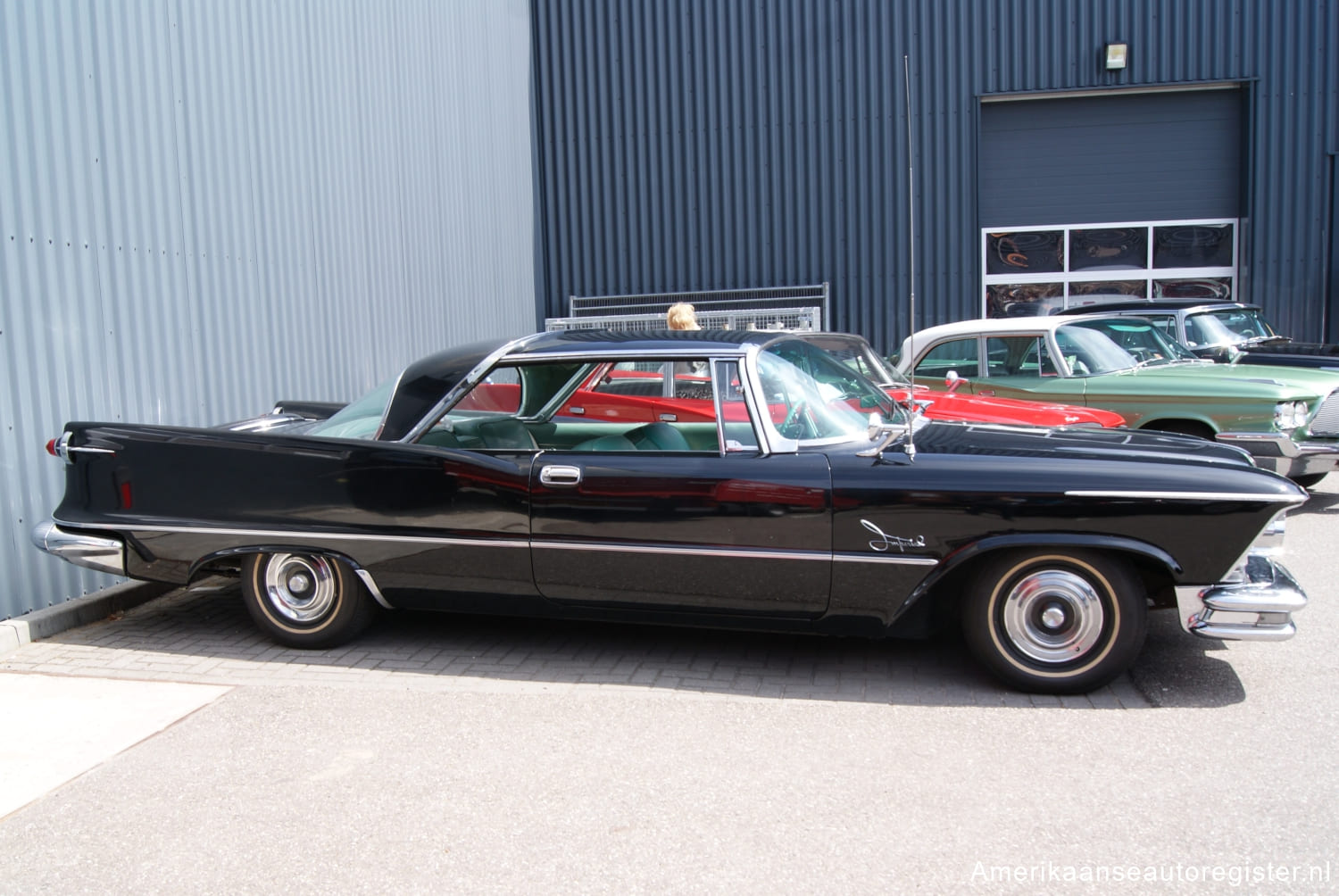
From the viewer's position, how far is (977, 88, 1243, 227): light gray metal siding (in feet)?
43.6

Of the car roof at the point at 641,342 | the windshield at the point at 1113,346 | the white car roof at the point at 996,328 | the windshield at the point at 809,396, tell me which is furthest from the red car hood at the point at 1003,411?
the car roof at the point at 641,342

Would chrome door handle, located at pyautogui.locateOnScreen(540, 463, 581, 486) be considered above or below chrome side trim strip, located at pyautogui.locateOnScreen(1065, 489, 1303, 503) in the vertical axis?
above

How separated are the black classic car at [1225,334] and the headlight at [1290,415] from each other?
6.41 ft

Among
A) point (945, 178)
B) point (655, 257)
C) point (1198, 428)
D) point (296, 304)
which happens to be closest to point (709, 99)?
point (655, 257)

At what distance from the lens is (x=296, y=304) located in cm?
804

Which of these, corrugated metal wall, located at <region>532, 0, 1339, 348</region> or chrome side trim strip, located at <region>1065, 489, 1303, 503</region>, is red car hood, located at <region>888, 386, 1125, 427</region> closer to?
chrome side trim strip, located at <region>1065, 489, 1303, 503</region>

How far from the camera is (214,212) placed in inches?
278

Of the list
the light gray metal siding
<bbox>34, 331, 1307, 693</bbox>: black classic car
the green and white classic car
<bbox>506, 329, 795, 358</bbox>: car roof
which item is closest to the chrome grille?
the green and white classic car

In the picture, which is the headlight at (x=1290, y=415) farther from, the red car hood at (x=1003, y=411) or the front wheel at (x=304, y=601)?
the front wheel at (x=304, y=601)

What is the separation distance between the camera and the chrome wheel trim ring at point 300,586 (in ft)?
15.6

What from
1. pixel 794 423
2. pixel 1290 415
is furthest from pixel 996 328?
pixel 794 423

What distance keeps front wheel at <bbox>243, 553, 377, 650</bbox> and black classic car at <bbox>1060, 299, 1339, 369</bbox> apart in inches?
289

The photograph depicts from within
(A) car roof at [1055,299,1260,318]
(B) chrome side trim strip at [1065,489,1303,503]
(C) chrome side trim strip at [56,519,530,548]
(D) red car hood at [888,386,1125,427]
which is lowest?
(C) chrome side trim strip at [56,519,530,548]

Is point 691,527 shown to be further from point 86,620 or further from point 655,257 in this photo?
point 655,257
